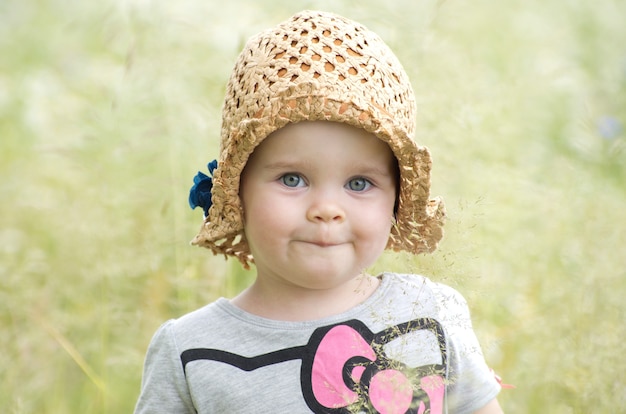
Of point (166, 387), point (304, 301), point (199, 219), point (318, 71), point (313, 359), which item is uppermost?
point (318, 71)

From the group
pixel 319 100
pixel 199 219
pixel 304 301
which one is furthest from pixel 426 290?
pixel 199 219

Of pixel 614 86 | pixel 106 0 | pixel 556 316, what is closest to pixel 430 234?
pixel 556 316

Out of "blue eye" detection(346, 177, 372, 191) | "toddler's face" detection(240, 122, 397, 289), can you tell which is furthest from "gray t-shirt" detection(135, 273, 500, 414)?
"blue eye" detection(346, 177, 372, 191)

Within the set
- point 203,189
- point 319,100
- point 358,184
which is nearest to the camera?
point 319,100

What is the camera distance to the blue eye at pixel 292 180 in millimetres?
2201

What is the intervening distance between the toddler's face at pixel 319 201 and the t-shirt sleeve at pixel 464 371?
28 cm

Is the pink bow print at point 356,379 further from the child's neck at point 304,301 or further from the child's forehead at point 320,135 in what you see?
the child's forehead at point 320,135

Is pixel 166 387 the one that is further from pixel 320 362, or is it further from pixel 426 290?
pixel 426 290

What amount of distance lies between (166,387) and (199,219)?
1.18 meters

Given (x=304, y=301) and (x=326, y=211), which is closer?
(x=326, y=211)

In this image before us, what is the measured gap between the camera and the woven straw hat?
7.06 ft

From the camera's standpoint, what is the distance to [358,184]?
7.33 ft

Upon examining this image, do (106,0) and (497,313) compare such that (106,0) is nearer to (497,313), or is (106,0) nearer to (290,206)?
(497,313)

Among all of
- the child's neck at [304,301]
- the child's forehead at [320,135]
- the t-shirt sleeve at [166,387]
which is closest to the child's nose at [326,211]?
the child's forehead at [320,135]
